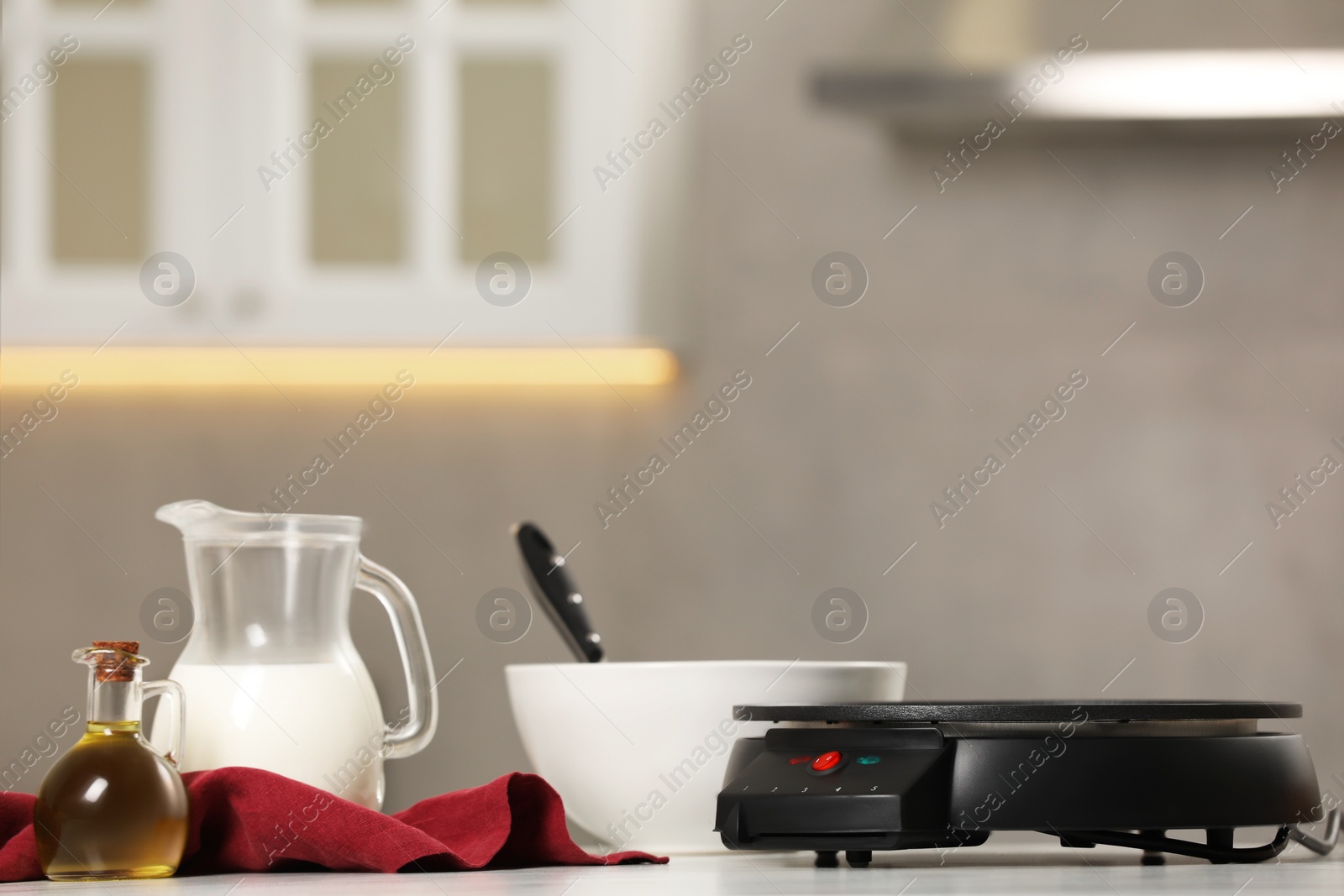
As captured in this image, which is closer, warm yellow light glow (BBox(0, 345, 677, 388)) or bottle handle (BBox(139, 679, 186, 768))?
bottle handle (BBox(139, 679, 186, 768))

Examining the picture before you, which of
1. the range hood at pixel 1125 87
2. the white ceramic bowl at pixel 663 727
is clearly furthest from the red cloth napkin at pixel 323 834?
the range hood at pixel 1125 87

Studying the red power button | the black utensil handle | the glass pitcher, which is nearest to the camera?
the red power button

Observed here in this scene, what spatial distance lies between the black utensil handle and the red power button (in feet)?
1.12

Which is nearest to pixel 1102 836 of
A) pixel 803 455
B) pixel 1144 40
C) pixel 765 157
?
pixel 803 455

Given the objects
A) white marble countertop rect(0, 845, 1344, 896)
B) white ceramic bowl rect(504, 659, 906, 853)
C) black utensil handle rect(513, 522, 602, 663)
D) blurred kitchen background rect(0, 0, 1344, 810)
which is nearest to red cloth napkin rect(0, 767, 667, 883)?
white marble countertop rect(0, 845, 1344, 896)

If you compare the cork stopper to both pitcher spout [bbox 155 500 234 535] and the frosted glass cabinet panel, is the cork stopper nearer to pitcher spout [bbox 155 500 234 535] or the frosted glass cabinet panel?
pitcher spout [bbox 155 500 234 535]

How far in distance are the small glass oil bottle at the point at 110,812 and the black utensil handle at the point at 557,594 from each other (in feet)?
1.30

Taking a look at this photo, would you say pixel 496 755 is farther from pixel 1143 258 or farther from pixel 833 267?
pixel 1143 258

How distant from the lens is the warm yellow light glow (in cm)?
136

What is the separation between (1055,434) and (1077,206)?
0.89 feet

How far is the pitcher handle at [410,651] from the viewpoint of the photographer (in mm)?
1000

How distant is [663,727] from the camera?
3.13 ft

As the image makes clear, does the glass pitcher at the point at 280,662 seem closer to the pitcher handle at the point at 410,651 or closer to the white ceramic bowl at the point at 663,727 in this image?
the pitcher handle at the point at 410,651

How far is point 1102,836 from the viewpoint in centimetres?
80
